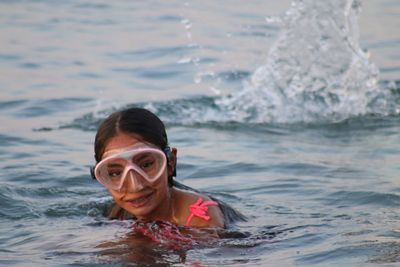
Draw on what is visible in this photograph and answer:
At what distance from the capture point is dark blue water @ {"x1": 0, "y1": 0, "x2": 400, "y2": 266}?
6.70 meters

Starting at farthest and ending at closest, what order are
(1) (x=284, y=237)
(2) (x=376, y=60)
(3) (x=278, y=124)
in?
(2) (x=376, y=60)
(3) (x=278, y=124)
(1) (x=284, y=237)

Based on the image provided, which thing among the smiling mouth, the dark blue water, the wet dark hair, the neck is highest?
the wet dark hair

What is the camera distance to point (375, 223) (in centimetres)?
721

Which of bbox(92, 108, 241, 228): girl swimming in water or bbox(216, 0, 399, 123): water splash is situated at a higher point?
bbox(92, 108, 241, 228): girl swimming in water

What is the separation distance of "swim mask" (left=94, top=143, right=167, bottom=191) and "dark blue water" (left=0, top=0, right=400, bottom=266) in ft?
1.11

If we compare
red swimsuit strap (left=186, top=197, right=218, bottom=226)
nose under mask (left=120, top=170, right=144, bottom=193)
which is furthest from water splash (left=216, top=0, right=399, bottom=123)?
nose under mask (left=120, top=170, right=144, bottom=193)

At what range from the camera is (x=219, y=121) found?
1077 cm

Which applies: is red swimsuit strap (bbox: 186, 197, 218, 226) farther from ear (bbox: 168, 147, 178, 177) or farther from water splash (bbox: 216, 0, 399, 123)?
water splash (bbox: 216, 0, 399, 123)

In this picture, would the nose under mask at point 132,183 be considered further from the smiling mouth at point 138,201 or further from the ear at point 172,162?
the ear at point 172,162

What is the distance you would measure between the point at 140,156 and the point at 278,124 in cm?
435

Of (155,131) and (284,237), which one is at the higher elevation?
(155,131)

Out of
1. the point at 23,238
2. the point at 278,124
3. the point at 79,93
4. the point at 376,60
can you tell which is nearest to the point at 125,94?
the point at 79,93

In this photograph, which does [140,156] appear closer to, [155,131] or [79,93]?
[155,131]

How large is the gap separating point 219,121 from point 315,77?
1485mm
